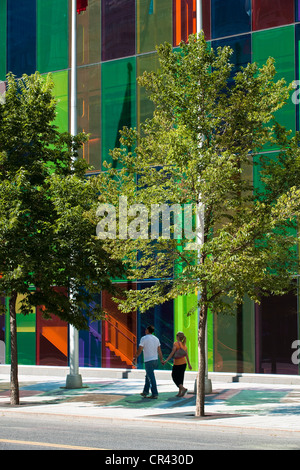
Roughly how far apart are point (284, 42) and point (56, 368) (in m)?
13.3

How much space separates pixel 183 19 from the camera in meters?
22.9

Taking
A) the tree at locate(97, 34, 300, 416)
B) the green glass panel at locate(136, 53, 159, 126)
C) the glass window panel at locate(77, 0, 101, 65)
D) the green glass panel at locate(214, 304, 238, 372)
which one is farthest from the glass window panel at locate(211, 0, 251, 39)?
the green glass panel at locate(214, 304, 238, 372)

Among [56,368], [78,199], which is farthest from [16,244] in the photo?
[56,368]

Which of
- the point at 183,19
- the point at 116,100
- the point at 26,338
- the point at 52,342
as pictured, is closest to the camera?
the point at 183,19

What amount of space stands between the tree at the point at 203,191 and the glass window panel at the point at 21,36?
12514mm

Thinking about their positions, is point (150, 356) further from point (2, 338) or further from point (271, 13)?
point (271, 13)

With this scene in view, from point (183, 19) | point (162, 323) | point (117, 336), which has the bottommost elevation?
point (117, 336)

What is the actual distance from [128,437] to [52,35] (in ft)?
59.3

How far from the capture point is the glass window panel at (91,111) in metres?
24.3

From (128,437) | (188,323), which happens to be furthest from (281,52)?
(128,437)

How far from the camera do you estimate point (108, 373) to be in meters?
22.8

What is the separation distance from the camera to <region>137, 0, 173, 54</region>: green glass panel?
23.2 m

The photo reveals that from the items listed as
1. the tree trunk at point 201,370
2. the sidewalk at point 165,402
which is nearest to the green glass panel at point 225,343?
the sidewalk at point 165,402
